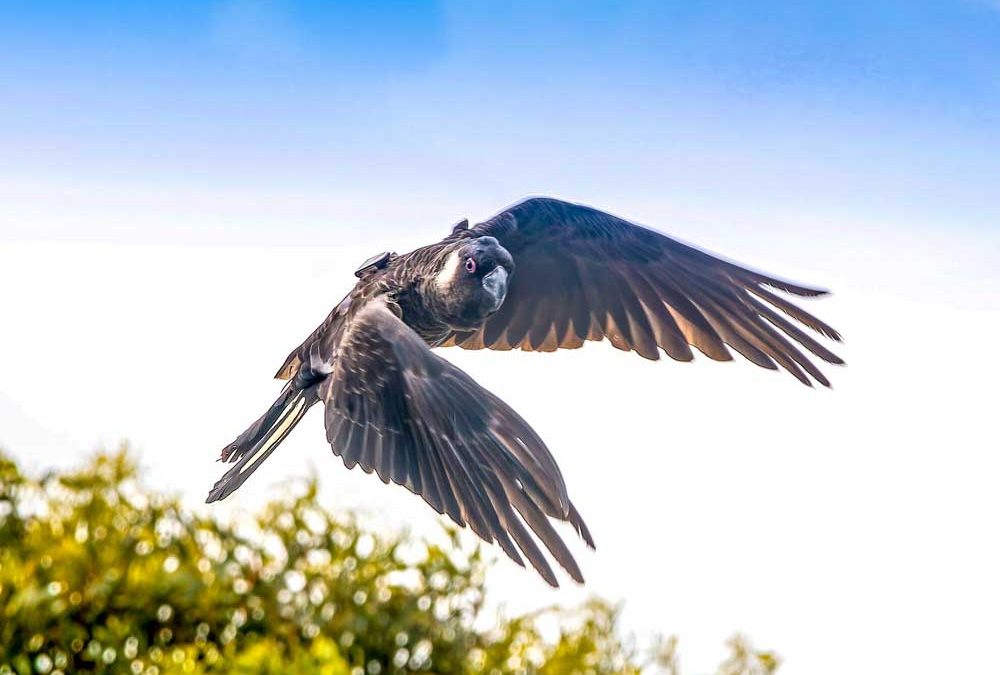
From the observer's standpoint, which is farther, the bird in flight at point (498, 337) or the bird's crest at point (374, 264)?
the bird's crest at point (374, 264)

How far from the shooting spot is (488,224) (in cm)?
402

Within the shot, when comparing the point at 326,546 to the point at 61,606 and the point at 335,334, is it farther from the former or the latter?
the point at 335,334

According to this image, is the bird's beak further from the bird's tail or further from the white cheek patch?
the bird's tail

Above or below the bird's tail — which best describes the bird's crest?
above

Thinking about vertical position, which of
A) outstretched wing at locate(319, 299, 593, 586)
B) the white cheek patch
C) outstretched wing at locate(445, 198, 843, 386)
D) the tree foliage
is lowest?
the tree foliage

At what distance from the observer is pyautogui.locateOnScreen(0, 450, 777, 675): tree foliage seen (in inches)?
81.7

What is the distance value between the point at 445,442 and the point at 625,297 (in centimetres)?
166

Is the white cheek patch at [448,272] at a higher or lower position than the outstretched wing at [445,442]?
higher

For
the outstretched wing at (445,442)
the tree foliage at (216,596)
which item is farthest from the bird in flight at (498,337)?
the tree foliage at (216,596)

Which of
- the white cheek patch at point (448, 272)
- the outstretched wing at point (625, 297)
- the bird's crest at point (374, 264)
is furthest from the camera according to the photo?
the outstretched wing at point (625, 297)

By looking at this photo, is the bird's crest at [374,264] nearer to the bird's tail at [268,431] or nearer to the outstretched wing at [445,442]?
the bird's tail at [268,431]

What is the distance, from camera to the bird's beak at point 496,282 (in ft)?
11.5

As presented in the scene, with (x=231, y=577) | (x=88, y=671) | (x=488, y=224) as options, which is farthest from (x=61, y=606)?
(x=488, y=224)

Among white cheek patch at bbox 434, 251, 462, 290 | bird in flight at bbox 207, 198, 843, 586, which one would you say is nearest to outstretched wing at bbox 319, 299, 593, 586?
bird in flight at bbox 207, 198, 843, 586
